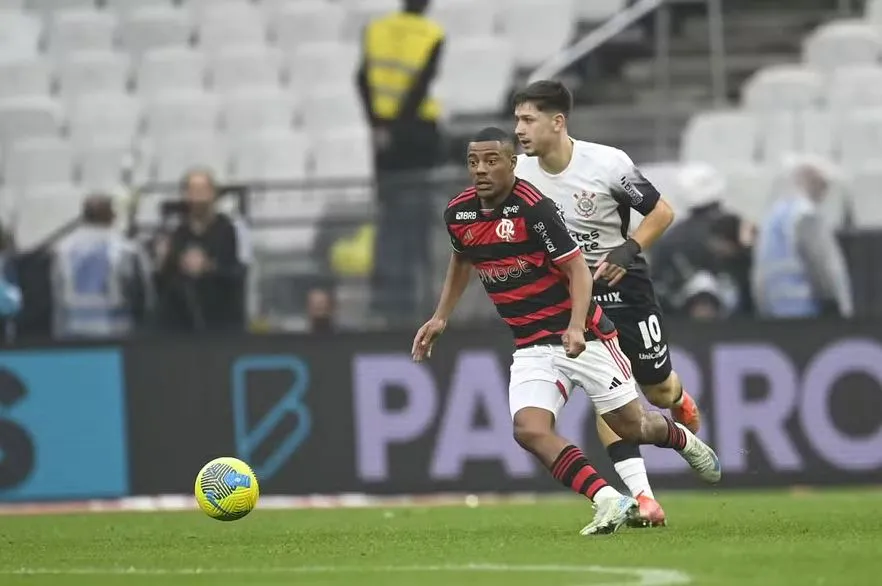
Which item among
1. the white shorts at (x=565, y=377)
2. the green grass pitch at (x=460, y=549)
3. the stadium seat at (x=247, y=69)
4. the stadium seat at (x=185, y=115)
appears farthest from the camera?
the stadium seat at (x=247, y=69)

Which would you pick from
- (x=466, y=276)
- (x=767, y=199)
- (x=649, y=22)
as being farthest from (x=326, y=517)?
(x=649, y=22)

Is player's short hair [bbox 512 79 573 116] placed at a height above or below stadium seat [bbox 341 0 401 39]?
below

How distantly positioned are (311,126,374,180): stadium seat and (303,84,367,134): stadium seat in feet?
1.76

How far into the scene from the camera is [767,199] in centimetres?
1580

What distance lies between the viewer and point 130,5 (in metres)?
21.2

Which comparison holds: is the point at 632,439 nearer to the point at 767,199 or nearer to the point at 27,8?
the point at 767,199

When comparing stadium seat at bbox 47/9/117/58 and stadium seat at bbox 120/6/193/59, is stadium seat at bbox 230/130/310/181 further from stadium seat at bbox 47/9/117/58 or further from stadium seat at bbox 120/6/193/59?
stadium seat at bbox 47/9/117/58

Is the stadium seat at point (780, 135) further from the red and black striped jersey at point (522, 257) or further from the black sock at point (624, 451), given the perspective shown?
the red and black striped jersey at point (522, 257)

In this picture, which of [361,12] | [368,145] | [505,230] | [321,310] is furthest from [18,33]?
[505,230]

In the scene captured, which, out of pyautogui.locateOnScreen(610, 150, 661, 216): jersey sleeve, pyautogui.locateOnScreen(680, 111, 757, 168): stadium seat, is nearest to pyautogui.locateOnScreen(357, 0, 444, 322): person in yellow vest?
pyautogui.locateOnScreen(680, 111, 757, 168): stadium seat

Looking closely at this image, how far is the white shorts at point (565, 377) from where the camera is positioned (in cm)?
912

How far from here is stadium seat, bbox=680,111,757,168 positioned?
17109mm

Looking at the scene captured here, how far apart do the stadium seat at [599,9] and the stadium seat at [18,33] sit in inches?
252

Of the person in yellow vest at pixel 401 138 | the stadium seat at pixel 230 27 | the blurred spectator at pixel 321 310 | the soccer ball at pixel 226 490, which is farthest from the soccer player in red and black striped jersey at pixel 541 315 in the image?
the stadium seat at pixel 230 27
